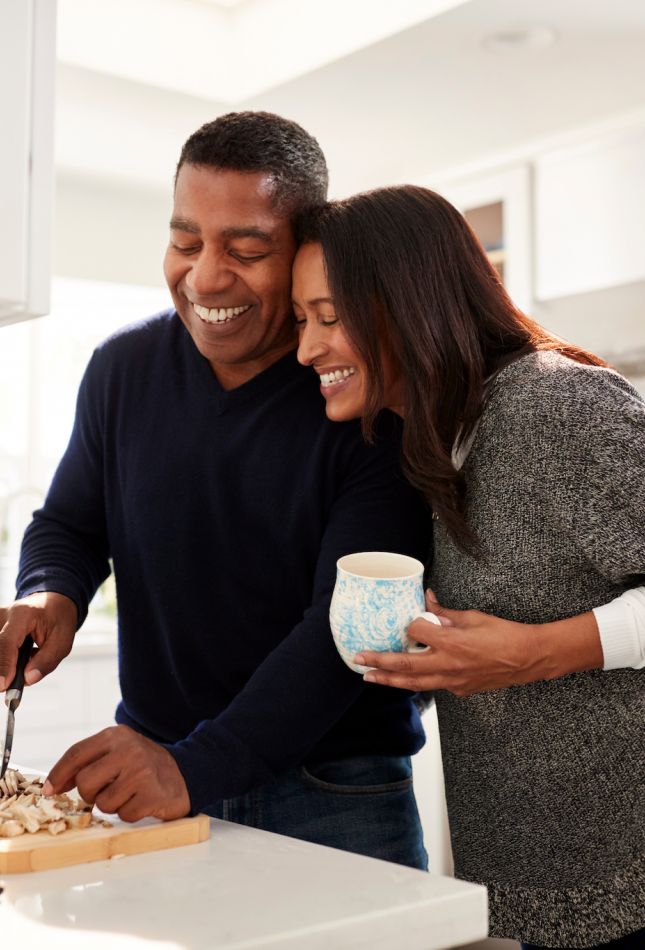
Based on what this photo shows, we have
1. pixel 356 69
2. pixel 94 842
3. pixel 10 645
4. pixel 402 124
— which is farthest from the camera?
pixel 402 124

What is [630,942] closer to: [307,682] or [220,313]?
[307,682]

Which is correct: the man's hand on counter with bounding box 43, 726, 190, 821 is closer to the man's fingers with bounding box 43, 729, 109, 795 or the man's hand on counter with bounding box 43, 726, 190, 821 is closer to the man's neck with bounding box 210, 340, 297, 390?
the man's fingers with bounding box 43, 729, 109, 795

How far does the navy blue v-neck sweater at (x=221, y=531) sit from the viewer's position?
1.45 metres

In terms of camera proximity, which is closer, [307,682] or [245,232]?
[307,682]

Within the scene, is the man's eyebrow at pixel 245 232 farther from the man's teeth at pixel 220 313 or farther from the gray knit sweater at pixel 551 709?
the gray knit sweater at pixel 551 709

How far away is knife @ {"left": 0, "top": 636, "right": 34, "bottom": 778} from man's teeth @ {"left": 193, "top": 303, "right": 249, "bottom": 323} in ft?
1.57

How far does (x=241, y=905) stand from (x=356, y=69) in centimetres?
270

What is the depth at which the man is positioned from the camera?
4.73ft

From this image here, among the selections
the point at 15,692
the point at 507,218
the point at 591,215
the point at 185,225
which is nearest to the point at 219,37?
the point at 507,218

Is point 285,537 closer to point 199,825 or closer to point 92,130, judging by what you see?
point 199,825

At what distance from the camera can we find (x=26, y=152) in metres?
1.24

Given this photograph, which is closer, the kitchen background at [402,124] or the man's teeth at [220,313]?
the man's teeth at [220,313]

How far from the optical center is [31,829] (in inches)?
42.3

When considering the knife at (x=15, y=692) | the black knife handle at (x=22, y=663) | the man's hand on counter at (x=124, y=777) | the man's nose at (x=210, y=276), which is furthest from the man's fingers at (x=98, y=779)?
the man's nose at (x=210, y=276)
